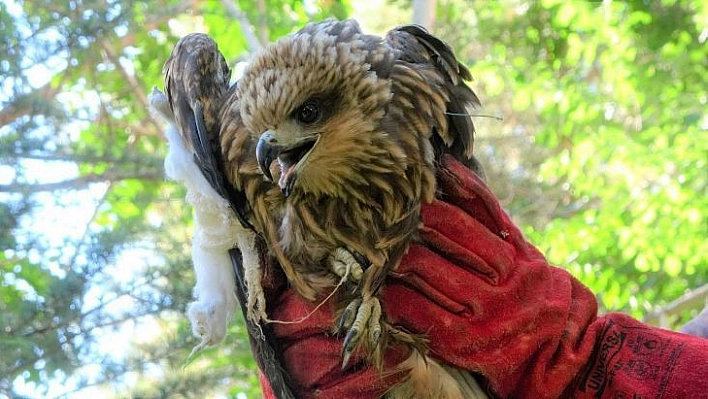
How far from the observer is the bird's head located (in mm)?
1347

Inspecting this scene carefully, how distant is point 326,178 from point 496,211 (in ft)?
1.32

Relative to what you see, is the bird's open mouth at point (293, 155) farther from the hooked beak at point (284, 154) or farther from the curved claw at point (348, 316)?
the curved claw at point (348, 316)

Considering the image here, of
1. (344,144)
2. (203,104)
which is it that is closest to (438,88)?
(344,144)

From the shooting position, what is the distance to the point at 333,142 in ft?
4.56

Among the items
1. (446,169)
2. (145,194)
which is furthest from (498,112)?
(446,169)

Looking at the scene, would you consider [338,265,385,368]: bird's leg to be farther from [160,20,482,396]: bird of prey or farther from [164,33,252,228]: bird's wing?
[164,33,252,228]: bird's wing

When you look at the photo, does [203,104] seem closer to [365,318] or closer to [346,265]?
[346,265]

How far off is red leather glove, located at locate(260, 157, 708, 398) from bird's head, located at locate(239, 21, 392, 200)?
23 centimetres

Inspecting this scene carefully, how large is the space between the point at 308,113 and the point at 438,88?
0.36m

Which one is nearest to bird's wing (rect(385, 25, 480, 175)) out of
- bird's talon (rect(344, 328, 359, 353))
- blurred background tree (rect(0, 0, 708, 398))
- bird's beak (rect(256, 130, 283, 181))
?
bird's beak (rect(256, 130, 283, 181))

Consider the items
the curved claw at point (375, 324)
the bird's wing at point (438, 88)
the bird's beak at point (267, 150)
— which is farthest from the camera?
the bird's wing at point (438, 88)

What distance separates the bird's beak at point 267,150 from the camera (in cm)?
130

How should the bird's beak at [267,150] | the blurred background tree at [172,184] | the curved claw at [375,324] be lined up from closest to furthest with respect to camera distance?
1. the bird's beak at [267,150]
2. the curved claw at [375,324]
3. the blurred background tree at [172,184]

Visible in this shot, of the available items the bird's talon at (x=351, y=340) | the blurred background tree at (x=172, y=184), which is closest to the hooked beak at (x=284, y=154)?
the bird's talon at (x=351, y=340)
